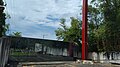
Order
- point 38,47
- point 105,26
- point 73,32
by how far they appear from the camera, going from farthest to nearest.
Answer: point 73,32
point 105,26
point 38,47

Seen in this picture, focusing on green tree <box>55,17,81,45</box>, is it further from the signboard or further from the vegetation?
the signboard

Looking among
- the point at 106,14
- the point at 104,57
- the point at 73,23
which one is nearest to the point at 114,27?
the point at 106,14

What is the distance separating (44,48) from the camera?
24.2m

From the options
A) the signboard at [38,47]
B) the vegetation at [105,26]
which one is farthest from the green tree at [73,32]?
the signboard at [38,47]

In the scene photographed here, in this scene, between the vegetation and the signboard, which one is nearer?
the signboard

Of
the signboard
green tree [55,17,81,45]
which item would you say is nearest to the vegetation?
green tree [55,17,81,45]

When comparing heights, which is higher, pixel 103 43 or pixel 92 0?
pixel 92 0

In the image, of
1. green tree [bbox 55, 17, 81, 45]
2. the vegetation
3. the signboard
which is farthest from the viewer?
green tree [bbox 55, 17, 81, 45]

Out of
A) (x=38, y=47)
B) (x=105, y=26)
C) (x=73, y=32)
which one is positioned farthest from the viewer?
(x=73, y=32)

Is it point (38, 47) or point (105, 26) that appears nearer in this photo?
point (38, 47)

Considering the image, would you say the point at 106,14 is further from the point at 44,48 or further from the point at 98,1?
the point at 44,48

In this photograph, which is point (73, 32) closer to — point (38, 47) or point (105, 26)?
point (105, 26)

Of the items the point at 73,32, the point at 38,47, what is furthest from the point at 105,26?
the point at 38,47

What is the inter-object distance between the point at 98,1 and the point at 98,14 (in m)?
2.29
